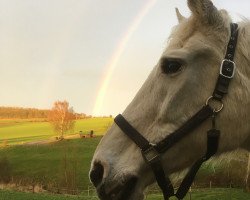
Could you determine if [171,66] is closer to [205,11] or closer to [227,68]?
[227,68]

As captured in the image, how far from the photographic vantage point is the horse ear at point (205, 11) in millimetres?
3693

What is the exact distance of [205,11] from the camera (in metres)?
3.75

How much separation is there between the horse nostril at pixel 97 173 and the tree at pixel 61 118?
110 metres

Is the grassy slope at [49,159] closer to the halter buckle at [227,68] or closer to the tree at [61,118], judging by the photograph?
the tree at [61,118]

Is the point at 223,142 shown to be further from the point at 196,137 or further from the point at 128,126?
the point at 128,126

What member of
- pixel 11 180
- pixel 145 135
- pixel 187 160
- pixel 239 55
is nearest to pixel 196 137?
pixel 187 160

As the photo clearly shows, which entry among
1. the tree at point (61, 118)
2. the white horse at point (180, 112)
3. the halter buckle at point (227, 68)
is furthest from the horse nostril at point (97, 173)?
the tree at point (61, 118)

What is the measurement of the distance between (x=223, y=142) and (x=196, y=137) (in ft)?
0.83

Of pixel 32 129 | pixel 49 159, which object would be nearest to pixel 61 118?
pixel 32 129

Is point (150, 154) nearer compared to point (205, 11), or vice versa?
point (150, 154)

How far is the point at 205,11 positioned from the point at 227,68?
0.60 metres

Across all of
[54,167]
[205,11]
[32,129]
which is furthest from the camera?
[32,129]

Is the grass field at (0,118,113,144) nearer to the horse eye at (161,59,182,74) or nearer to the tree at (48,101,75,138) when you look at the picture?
the tree at (48,101,75,138)

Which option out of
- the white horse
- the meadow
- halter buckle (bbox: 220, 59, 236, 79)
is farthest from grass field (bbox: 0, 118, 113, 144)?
halter buckle (bbox: 220, 59, 236, 79)
